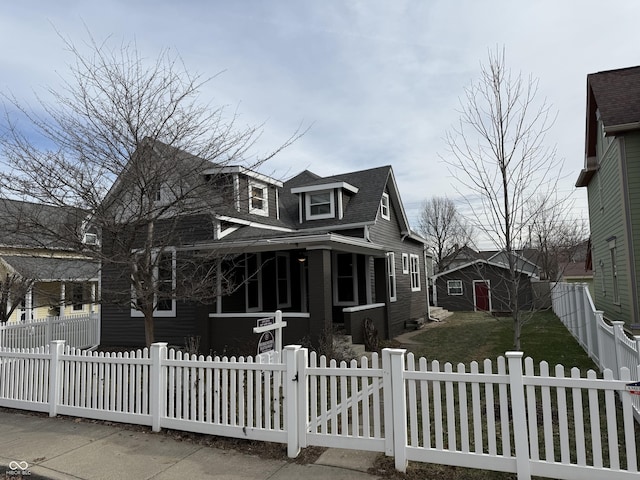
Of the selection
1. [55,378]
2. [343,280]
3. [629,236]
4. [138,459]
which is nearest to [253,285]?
[343,280]

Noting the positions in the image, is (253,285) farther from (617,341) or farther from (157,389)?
(617,341)

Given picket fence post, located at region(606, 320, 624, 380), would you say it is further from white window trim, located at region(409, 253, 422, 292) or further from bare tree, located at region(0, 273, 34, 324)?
bare tree, located at region(0, 273, 34, 324)

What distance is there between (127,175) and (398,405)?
5765 millimetres

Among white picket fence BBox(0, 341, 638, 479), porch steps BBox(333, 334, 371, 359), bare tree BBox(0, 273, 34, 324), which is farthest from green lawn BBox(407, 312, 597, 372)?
bare tree BBox(0, 273, 34, 324)

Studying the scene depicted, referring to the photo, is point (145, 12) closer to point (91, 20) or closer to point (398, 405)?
point (91, 20)

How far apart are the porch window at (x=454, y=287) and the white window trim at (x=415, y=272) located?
9.67 metres

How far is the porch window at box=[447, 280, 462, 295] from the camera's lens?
2881 centimetres

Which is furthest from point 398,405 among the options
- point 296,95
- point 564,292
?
point 564,292

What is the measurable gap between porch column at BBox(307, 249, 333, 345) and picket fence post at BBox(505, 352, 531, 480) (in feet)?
21.4

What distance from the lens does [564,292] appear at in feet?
50.3

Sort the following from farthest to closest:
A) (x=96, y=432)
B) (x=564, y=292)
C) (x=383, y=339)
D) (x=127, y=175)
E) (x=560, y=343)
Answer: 1. (x=564, y=292)
2. (x=383, y=339)
3. (x=560, y=343)
4. (x=127, y=175)
5. (x=96, y=432)

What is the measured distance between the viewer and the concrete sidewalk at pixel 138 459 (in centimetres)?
425

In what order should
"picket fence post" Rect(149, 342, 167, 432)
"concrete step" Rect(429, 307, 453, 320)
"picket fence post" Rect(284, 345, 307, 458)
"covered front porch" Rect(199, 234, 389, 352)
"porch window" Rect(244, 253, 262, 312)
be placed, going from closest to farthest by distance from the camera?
"picket fence post" Rect(284, 345, 307, 458)
"picket fence post" Rect(149, 342, 167, 432)
"covered front porch" Rect(199, 234, 389, 352)
"porch window" Rect(244, 253, 262, 312)
"concrete step" Rect(429, 307, 453, 320)

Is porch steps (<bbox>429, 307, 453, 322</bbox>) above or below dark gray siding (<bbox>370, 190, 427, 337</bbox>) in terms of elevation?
below
